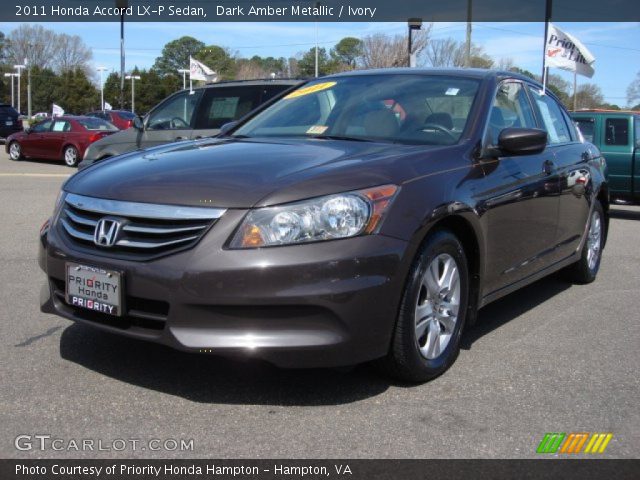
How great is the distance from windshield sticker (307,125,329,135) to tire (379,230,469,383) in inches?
44.4

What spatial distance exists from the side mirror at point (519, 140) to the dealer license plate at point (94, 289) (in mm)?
2306

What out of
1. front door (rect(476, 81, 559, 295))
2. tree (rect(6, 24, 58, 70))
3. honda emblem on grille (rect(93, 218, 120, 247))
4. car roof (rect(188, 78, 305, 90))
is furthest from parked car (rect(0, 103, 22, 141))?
tree (rect(6, 24, 58, 70))

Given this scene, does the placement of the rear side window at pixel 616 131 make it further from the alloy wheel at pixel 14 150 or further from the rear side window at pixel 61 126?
the alloy wheel at pixel 14 150

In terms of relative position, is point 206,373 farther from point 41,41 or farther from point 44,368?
point 41,41

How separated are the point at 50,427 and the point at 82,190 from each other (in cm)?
121

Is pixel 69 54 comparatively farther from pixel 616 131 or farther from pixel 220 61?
pixel 616 131

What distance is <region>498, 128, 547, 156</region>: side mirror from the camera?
13.5 ft

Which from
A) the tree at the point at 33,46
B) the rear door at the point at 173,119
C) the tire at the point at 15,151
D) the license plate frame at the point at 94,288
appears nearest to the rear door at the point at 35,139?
the tire at the point at 15,151

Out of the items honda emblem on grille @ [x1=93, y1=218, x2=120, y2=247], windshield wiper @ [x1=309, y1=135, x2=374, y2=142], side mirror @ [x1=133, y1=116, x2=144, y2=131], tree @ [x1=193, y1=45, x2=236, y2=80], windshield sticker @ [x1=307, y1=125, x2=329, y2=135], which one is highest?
tree @ [x1=193, y1=45, x2=236, y2=80]

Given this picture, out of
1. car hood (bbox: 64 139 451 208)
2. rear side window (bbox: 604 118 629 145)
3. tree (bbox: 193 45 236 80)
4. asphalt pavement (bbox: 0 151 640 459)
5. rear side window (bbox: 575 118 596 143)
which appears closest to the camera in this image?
asphalt pavement (bbox: 0 151 640 459)

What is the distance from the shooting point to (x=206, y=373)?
3691 mm

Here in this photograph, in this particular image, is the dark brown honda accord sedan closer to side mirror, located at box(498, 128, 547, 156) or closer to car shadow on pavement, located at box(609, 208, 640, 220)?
side mirror, located at box(498, 128, 547, 156)

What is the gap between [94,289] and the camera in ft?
10.8
